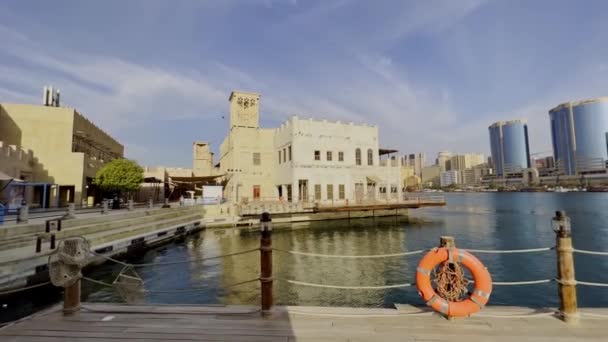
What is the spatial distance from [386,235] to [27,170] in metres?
28.1

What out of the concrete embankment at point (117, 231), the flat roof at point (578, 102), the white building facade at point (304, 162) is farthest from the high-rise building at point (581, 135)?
the concrete embankment at point (117, 231)

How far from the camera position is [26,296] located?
8.39m

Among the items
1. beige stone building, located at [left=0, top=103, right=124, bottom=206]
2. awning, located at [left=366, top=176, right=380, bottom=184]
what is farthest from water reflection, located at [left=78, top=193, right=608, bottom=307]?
beige stone building, located at [left=0, top=103, right=124, bottom=206]

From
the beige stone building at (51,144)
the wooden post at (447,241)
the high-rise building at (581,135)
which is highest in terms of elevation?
the high-rise building at (581,135)

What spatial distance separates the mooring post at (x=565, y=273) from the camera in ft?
11.1

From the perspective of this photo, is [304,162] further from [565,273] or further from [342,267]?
[565,273]

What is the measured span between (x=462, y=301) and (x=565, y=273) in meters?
1.26

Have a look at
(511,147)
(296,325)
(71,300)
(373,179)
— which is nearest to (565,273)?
(296,325)

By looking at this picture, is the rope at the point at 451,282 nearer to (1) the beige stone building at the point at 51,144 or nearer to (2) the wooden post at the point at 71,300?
(2) the wooden post at the point at 71,300

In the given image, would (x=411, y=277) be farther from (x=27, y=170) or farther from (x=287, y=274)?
(x=27, y=170)

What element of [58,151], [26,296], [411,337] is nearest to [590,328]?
[411,337]

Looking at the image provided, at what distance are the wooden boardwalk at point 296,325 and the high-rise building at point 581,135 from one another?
19205 cm

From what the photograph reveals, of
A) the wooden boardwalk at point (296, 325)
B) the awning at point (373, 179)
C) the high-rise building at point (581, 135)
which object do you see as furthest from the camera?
the high-rise building at point (581, 135)

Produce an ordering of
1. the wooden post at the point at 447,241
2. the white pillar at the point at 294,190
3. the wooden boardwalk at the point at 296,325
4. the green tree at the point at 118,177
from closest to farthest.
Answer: the wooden boardwalk at the point at 296,325 → the wooden post at the point at 447,241 → the green tree at the point at 118,177 → the white pillar at the point at 294,190
